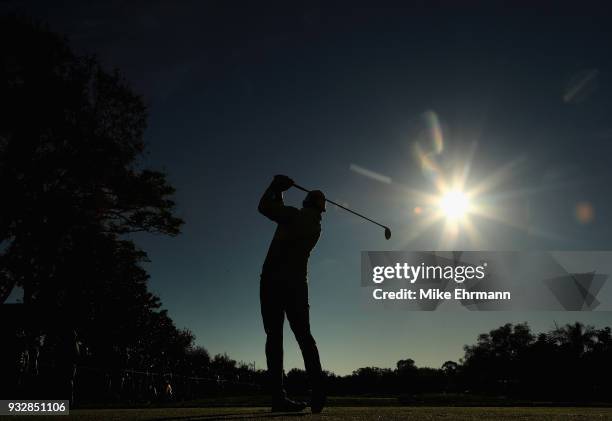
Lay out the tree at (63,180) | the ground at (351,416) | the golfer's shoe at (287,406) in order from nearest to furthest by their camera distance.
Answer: the ground at (351,416)
the golfer's shoe at (287,406)
the tree at (63,180)

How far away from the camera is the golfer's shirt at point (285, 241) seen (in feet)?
19.2

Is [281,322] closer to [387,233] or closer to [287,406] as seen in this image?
[287,406]

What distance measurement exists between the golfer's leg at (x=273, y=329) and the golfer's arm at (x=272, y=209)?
2.47 feet

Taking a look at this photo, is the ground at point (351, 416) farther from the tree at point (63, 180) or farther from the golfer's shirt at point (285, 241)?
the tree at point (63, 180)

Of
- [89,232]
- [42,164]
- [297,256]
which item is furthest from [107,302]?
[297,256]

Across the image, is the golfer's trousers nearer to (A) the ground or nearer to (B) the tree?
(A) the ground

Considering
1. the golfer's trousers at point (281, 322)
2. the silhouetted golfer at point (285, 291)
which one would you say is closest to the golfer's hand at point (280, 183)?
the silhouetted golfer at point (285, 291)

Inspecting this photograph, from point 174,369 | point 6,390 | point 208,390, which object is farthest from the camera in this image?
point 174,369

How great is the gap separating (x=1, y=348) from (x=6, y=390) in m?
2.81

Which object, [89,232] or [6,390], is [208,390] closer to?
[89,232]

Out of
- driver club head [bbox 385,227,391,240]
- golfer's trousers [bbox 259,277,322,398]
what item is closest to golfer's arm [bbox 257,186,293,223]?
golfer's trousers [bbox 259,277,322,398]

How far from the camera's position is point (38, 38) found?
959 inches

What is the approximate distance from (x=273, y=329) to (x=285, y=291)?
0.44 meters

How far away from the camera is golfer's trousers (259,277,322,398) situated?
5777 millimetres
